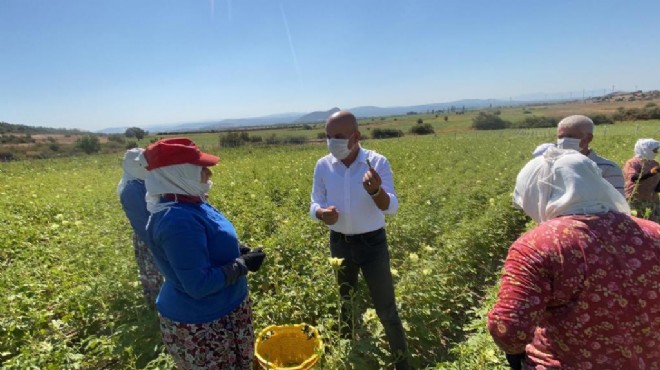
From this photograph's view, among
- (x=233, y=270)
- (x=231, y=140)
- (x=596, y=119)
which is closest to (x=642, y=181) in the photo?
(x=233, y=270)

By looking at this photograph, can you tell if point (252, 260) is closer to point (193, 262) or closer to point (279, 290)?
point (193, 262)

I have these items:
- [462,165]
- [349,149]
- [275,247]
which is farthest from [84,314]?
[462,165]

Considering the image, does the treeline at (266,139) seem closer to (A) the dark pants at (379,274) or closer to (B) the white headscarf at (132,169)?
(B) the white headscarf at (132,169)

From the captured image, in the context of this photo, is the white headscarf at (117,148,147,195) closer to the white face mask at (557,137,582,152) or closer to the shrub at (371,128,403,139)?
the white face mask at (557,137,582,152)

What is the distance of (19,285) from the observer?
4176 millimetres

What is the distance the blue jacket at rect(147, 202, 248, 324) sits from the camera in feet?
6.04

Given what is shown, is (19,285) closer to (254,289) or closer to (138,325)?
(138,325)

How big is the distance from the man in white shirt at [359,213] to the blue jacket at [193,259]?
93 centimetres

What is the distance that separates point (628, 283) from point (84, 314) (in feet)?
15.0

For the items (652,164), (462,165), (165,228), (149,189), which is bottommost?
(462,165)

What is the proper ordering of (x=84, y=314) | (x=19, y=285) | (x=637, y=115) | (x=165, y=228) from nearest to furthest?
(x=165, y=228), (x=84, y=314), (x=19, y=285), (x=637, y=115)

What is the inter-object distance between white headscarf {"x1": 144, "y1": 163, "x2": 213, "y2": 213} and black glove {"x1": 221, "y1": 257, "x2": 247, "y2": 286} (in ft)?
1.43

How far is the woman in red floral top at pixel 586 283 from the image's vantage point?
1.27 m

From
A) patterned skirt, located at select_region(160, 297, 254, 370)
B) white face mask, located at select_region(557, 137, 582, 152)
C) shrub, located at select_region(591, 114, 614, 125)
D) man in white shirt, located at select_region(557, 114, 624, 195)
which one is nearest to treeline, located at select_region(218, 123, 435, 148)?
shrub, located at select_region(591, 114, 614, 125)
